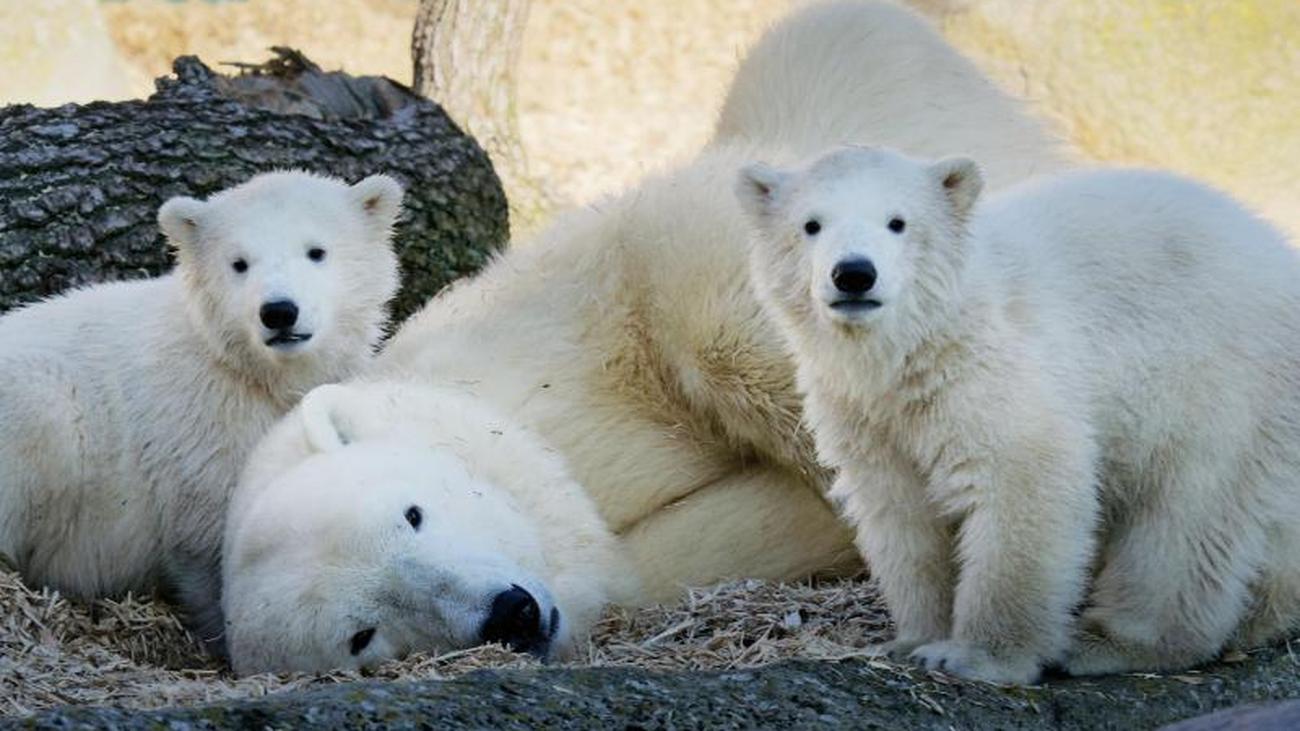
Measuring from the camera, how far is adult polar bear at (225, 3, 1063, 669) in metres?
5.38

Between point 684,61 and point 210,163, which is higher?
point 684,61

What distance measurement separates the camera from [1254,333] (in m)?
4.09

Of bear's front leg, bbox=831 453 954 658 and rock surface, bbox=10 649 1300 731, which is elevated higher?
bear's front leg, bbox=831 453 954 658

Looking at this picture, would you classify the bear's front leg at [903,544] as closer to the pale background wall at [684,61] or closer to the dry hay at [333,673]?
the dry hay at [333,673]

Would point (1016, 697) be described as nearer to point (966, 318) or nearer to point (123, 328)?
point (966, 318)

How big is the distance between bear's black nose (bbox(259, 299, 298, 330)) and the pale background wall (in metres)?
7.02

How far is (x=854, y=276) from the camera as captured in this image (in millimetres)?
3594

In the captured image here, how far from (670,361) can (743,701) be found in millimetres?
2015

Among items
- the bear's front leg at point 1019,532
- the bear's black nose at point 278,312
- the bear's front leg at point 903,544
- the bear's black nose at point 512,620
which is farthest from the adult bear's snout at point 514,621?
the bear's black nose at point 278,312

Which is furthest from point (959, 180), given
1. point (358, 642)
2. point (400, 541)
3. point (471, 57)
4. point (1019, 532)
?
point (471, 57)

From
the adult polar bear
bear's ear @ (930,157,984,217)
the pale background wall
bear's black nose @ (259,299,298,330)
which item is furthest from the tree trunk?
bear's ear @ (930,157,984,217)

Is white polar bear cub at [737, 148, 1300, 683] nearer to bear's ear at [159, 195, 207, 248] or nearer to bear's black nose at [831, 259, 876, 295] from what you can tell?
bear's black nose at [831, 259, 876, 295]

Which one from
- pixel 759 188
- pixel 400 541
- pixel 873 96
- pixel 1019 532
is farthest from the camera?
pixel 873 96

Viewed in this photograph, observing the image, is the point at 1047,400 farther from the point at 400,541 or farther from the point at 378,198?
the point at 378,198
